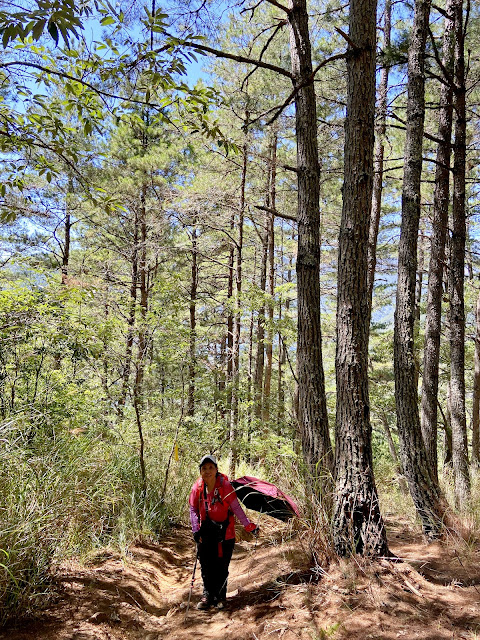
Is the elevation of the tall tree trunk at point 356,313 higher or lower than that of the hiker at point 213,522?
higher

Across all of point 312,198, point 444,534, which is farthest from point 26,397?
point 444,534

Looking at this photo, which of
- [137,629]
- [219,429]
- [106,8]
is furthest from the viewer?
[219,429]

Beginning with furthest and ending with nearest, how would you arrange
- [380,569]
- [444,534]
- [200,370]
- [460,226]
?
[200,370] → [460,226] → [444,534] → [380,569]

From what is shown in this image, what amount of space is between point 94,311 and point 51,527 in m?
A: 4.22

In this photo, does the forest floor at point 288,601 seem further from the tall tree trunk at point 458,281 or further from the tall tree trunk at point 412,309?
the tall tree trunk at point 458,281

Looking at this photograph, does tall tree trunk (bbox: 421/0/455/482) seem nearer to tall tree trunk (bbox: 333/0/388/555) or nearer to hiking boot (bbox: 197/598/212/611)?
A: tall tree trunk (bbox: 333/0/388/555)

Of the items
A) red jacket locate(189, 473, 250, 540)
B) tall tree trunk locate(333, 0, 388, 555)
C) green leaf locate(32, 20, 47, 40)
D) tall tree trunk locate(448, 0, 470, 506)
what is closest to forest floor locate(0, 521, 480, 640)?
tall tree trunk locate(333, 0, 388, 555)

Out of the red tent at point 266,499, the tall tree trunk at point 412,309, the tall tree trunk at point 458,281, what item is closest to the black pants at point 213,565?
the red tent at point 266,499

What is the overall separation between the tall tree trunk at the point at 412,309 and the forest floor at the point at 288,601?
1.94 feet

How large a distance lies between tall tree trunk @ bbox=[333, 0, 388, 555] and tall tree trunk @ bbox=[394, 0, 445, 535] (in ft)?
4.13

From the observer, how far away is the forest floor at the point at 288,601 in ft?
8.22

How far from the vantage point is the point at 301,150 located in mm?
4496

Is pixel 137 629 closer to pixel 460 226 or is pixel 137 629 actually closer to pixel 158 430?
pixel 158 430

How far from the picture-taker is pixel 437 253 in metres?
6.37
